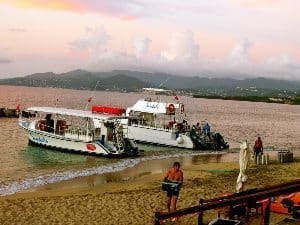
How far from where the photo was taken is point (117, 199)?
16828 millimetres

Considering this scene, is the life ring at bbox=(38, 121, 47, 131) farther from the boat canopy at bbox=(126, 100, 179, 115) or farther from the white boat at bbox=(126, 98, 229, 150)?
the boat canopy at bbox=(126, 100, 179, 115)

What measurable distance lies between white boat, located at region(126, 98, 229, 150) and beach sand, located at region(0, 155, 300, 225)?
13.4 m

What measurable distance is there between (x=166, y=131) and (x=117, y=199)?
70.1ft

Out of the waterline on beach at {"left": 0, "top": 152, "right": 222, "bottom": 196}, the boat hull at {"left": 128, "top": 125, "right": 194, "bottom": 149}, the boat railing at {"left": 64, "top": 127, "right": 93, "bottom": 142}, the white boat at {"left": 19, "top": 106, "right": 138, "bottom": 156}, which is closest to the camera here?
the waterline on beach at {"left": 0, "top": 152, "right": 222, "bottom": 196}

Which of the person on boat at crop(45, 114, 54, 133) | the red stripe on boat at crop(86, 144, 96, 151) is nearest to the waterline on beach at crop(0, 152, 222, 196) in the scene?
the red stripe on boat at crop(86, 144, 96, 151)

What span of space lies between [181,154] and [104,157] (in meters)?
6.94

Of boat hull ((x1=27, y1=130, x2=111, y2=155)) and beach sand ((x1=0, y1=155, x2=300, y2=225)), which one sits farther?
boat hull ((x1=27, y1=130, x2=111, y2=155))

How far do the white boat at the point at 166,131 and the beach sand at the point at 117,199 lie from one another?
13374mm

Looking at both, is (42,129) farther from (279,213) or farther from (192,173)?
(279,213)

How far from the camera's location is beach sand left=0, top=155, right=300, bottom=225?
14.0m

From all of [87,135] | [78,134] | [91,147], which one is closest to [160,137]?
[87,135]

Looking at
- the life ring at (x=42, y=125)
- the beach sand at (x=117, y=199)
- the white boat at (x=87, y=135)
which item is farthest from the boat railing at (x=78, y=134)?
the beach sand at (x=117, y=199)

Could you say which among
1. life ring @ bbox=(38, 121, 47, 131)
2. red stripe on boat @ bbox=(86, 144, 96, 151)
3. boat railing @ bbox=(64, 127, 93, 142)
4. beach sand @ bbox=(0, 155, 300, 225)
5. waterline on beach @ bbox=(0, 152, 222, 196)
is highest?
life ring @ bbox=(38, 121, 47, 131)

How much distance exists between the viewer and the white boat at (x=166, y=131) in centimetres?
3778
